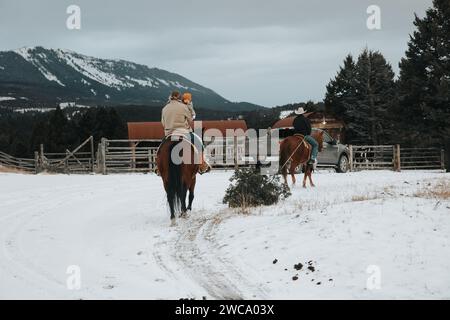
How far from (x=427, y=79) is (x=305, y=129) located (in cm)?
2570

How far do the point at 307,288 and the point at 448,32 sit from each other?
37524 millimetres

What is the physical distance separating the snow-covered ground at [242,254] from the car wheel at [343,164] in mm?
16292

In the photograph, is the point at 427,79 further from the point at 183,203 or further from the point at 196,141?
the point at 183,203

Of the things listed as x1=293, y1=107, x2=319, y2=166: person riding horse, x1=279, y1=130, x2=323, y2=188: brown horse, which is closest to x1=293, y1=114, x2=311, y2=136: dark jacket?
x1=293, y1=107, x2=319, y2=166: person riding horse

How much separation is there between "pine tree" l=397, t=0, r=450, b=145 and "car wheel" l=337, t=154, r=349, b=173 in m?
12.6

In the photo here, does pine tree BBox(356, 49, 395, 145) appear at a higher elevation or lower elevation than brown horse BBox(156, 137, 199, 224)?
higher

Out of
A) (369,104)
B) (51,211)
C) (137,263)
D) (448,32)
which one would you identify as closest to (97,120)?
(369,104)

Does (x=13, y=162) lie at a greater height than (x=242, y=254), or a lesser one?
greater

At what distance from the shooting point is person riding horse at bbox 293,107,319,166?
16.8 m

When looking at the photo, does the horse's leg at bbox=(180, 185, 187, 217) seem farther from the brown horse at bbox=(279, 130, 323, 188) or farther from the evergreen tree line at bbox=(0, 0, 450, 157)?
the evergreen tree line at bbox=(0, 0, 450, 157)

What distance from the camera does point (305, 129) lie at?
55.4 ft

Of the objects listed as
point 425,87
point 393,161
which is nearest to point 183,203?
point 393,161

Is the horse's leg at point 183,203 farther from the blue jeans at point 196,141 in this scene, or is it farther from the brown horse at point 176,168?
the blue jeans at point 196,141

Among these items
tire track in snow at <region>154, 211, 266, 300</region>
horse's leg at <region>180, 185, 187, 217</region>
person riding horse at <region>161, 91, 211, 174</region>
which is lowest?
tire track in snow at <region>154, 211, 266, 300</region>
